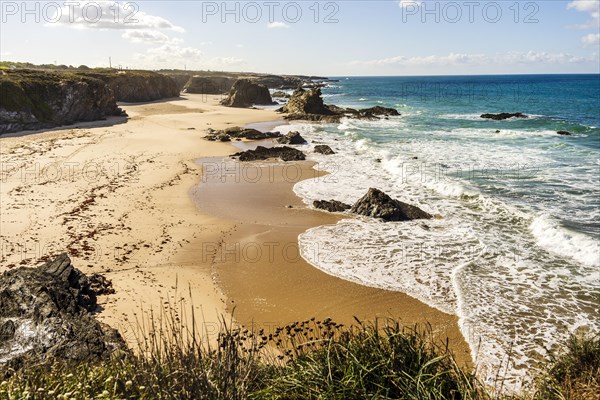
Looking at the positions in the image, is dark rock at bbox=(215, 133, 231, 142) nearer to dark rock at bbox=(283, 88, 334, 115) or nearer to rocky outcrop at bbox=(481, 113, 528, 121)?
dark rock at bbox=(283, 88, 334, 115)

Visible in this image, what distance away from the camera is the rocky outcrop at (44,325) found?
20.0 feet

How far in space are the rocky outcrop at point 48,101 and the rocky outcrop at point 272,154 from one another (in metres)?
20.0

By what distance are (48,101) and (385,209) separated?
117 ft

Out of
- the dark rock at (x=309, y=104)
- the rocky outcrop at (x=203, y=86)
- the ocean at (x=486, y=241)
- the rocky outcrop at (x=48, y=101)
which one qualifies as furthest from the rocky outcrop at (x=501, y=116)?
the rocky outcrop at (x=203, y=86)

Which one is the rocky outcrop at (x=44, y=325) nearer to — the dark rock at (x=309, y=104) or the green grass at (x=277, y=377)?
the green grass at (x=277, y=377)

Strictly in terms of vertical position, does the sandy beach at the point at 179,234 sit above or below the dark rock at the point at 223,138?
below

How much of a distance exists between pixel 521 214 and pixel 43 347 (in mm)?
15773

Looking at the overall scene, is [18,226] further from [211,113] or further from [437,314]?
[211,113]

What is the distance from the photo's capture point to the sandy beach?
9898 mm

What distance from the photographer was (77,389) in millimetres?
4234

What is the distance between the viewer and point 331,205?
17.0 meters

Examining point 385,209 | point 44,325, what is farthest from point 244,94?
point 44,325

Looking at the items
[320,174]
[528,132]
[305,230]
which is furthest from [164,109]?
[305,230]

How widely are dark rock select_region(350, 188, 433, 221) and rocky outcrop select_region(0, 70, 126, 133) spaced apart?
30815 millimetres
